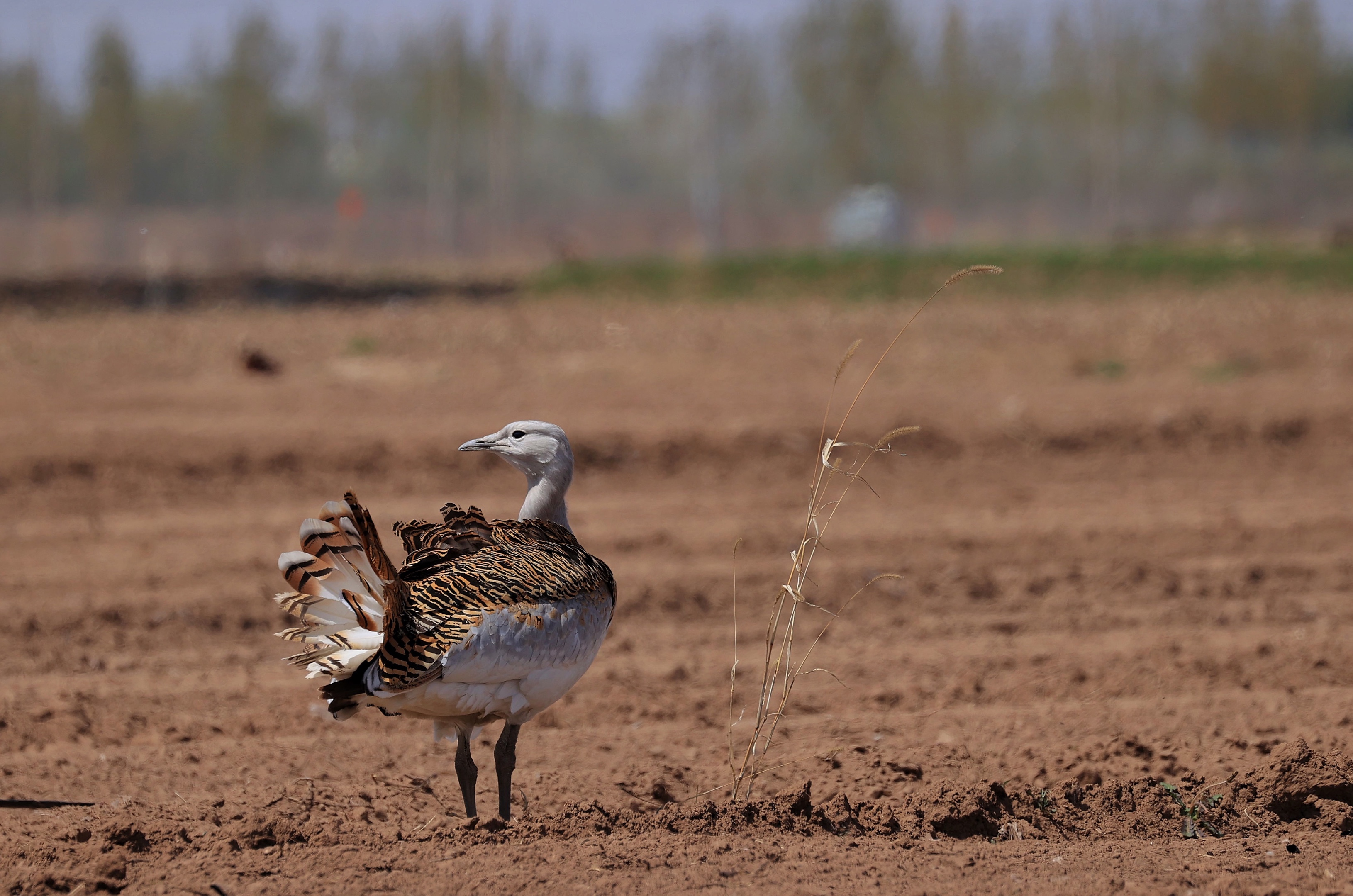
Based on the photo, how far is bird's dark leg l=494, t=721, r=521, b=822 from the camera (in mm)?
4395

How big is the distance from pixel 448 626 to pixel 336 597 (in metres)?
0.35

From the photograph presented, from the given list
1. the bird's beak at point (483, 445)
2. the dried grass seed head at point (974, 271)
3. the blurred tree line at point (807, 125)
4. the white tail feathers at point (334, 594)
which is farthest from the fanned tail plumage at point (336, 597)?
the blurred tree line at point (807, 125)

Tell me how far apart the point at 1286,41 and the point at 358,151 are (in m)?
33.7

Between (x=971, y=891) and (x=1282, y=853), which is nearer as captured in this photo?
(x=971, y=891)

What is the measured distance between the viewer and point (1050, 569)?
28.5 feet

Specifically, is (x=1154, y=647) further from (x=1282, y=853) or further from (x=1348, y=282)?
(x=1348, y=282)

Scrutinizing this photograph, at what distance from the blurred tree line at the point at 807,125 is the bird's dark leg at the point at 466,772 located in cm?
3603

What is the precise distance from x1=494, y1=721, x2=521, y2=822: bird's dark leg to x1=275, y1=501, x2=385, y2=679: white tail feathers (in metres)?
0.64

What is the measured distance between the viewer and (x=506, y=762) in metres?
4.43

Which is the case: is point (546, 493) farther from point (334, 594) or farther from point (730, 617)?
point (730, 617)

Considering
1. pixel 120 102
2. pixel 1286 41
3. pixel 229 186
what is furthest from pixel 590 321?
pixel 1286 41

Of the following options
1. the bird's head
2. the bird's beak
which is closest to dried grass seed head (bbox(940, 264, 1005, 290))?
the bird's head

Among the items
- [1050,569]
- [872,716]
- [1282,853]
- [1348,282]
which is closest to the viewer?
[1282,853]

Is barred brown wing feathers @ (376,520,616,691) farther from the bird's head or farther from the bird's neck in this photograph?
the bird's head
